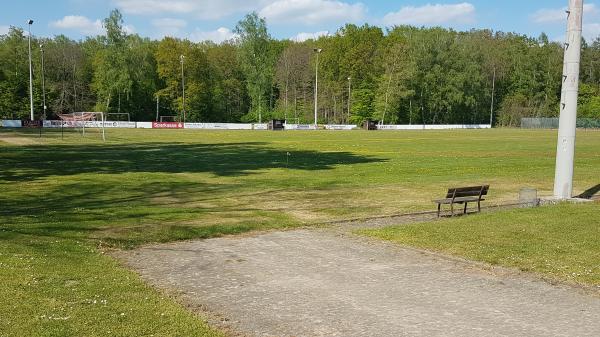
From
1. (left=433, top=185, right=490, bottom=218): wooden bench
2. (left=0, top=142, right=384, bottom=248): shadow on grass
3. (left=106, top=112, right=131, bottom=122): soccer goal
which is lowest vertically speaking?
(left=0, top=142, right=384, bottom=248): shadow on grass

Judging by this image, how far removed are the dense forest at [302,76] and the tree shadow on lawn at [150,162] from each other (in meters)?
67.5

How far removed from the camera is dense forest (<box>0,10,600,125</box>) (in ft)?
332

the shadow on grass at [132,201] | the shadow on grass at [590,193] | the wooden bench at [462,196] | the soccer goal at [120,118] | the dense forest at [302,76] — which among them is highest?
the dense forest at [302,76]

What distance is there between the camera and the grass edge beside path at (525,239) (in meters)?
9.48

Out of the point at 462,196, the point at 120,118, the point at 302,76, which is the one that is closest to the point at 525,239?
the point at 462,196

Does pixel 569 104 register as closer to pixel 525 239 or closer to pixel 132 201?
pixel 525 239

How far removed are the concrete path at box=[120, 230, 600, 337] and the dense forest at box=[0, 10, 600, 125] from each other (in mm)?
93691

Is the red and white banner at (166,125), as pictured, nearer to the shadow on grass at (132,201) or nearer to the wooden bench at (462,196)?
the shadow on grass at (132,201)

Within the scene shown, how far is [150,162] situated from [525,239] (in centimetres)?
2294

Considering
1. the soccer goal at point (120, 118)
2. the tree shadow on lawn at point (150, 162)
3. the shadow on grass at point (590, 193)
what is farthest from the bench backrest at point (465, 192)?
the soccer goal at point (120, 118)

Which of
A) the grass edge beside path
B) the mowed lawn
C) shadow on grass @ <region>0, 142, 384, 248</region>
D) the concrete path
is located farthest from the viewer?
shadow on grass @ <region>0, 142, 384, 248</region>

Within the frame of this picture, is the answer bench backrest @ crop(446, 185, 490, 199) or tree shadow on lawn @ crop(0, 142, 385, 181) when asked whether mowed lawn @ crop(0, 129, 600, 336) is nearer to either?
tree shadow on lawn @ crop(0, 142, 385, 181)

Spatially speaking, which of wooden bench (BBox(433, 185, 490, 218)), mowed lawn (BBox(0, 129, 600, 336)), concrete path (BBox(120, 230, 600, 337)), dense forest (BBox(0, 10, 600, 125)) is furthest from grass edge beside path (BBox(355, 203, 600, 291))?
dense forest (BBox(0, 10, 600, 125))

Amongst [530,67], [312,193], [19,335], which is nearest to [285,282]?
[19,335]
